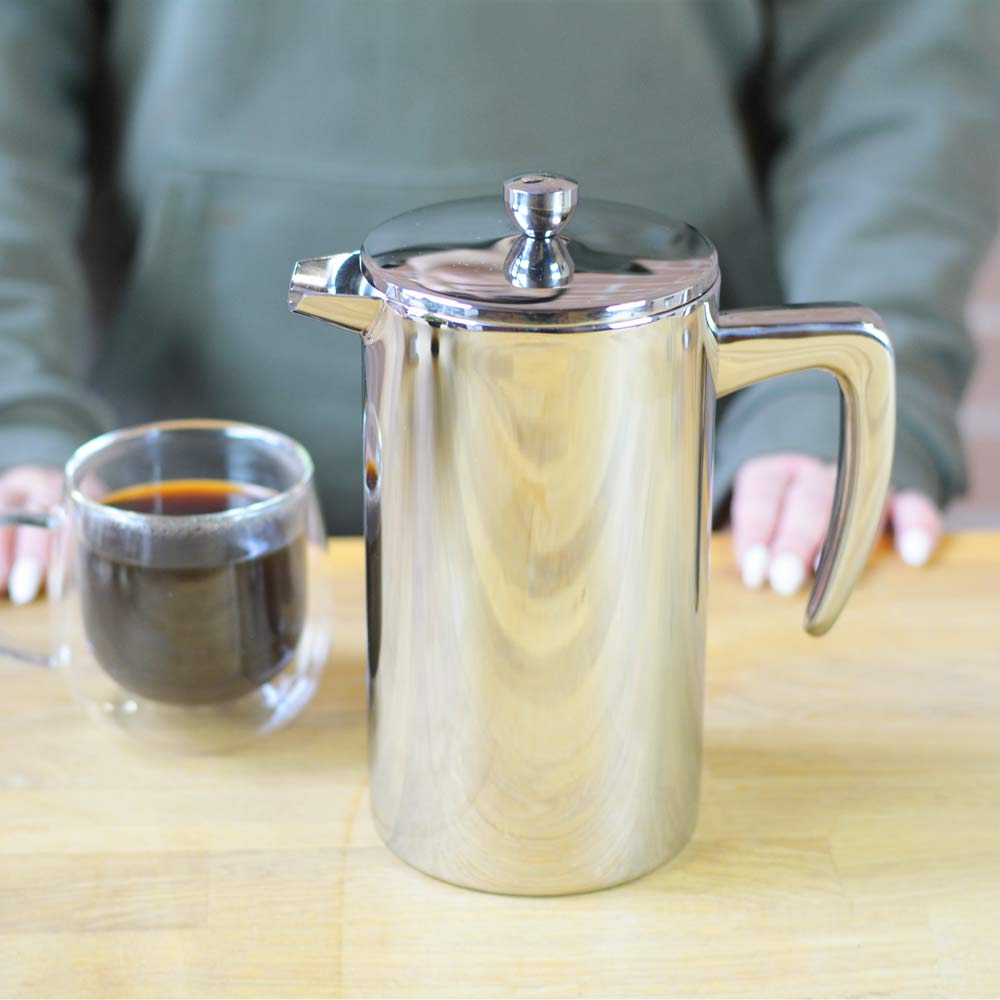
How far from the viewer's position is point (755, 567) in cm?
60

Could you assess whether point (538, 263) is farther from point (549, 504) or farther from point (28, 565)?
point (28, 565)

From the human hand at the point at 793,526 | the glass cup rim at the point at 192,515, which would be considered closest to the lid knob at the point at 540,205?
the glass cup rim at the point at 192,515

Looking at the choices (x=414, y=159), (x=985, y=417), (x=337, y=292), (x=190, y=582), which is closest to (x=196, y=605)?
(x=190, y=582)

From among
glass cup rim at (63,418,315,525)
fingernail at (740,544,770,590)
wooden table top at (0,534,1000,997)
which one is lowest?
wooden table top at (0,534,1000,997)

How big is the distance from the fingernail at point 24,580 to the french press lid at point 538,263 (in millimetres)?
287

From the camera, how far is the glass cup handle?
1.62 feet

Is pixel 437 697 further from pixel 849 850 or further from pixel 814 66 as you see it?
pixel 814 66

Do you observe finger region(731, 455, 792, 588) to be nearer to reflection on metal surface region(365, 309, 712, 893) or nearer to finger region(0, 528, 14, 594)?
reflection on metal surface region(365, 309, 712, 893)

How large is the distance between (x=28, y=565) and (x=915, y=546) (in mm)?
408

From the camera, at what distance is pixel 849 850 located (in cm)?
44

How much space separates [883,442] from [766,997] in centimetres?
17

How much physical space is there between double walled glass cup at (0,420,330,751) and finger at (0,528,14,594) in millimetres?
83

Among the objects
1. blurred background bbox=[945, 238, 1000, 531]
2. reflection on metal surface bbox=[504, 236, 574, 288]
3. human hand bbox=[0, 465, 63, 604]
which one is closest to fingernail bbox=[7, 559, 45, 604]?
human hand bbox=[0, 465, 63, 604]

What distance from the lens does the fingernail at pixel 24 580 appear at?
58 cm
